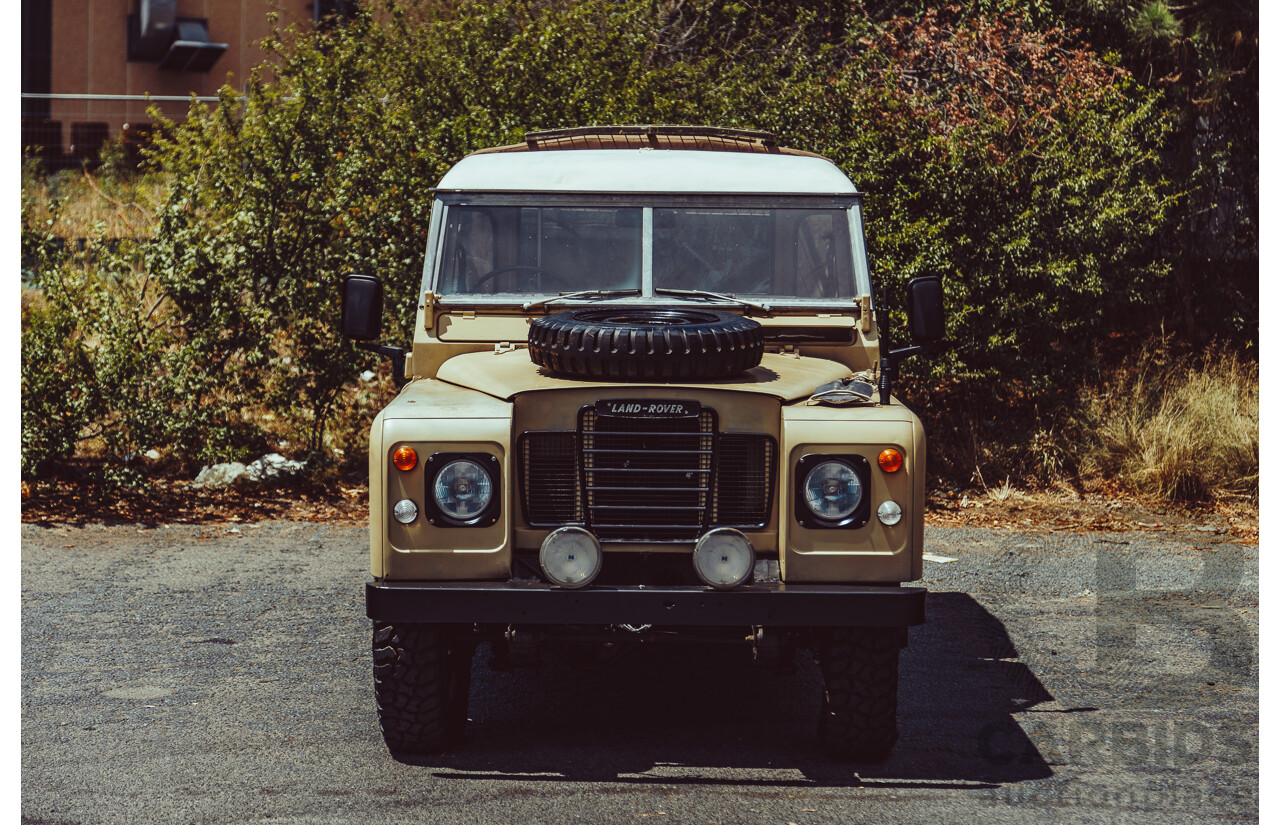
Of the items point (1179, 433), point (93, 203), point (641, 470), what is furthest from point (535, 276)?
point (93, 203)

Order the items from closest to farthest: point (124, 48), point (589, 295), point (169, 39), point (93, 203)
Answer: point (589, 295), point (93, 203), point (169, 39), point (124, 48)

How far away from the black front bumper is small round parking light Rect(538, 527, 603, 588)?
0.05m

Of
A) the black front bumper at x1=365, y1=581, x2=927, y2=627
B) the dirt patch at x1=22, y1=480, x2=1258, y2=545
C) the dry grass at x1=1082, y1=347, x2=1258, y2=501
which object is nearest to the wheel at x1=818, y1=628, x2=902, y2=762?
the black front bumper at x1=365, y1=581, x2=927, y2=627

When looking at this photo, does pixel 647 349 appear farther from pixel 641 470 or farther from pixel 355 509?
pixel 355 509

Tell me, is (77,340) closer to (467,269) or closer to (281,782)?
(467,269)

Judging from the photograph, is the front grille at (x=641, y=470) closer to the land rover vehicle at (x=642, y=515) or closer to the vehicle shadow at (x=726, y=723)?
the land rover vehicle at (x=642, y=515)

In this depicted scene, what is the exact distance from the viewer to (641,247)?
5754 mm

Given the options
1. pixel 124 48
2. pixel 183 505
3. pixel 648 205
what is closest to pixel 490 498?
pixel 648 205

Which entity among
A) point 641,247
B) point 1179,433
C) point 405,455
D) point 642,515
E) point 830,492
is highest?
point 641,247

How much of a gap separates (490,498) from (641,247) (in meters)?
1.71

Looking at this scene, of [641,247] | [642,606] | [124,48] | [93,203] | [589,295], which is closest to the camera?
[642,606]

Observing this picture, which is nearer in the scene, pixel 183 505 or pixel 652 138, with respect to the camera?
pixel 652 138

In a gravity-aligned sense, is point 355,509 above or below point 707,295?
below

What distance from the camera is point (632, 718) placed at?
5.42m
